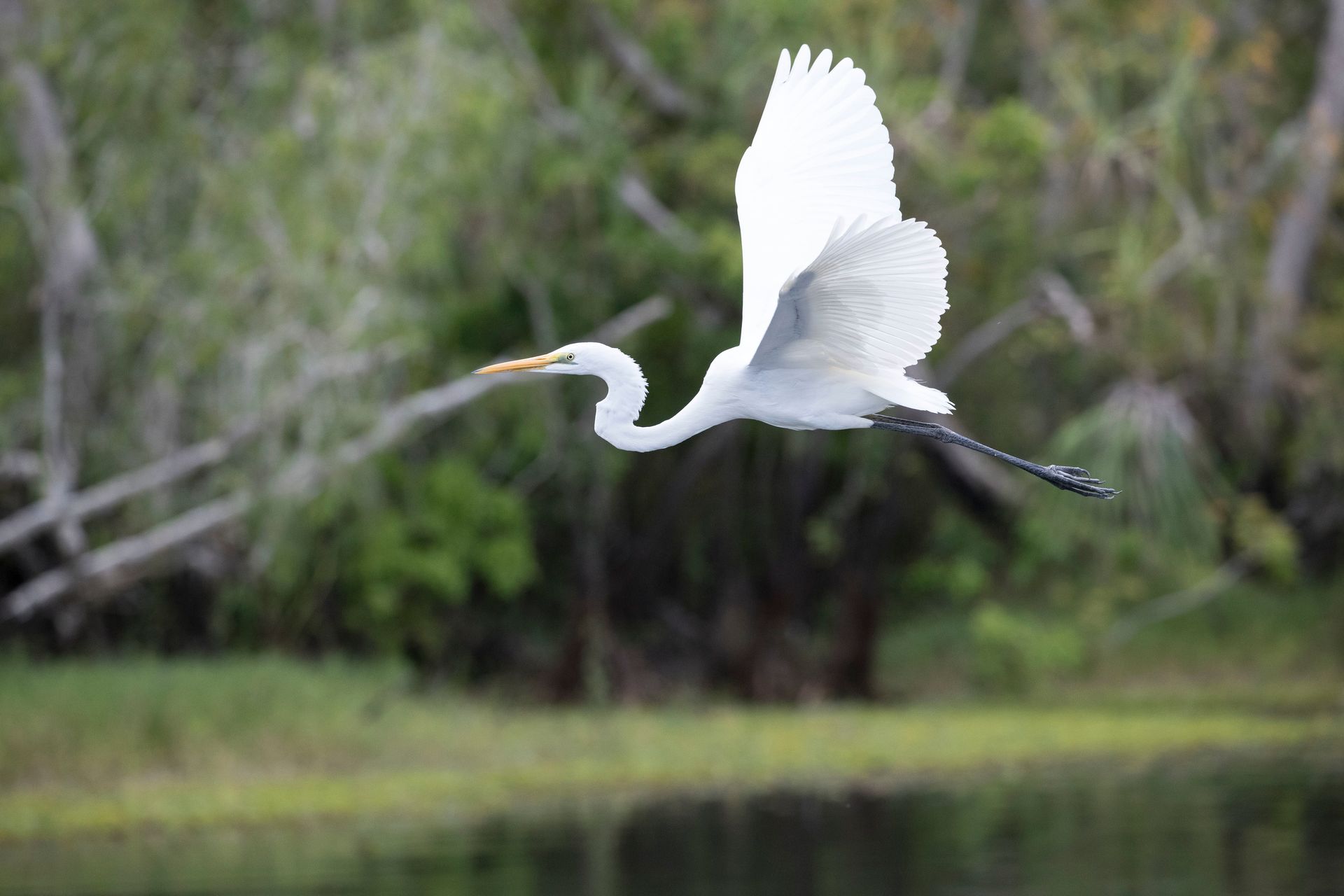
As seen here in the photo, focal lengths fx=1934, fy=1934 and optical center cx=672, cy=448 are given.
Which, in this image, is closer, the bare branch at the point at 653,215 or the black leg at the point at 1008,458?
the black leg at the point at 1008,458

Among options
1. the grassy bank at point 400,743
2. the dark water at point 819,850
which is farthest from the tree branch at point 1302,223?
the dark water at point 819,850

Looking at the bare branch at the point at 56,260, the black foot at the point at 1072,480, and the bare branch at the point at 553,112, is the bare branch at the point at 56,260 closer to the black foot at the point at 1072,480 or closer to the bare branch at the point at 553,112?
the bare branch at the point at 553,112

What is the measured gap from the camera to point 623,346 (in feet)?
49.0

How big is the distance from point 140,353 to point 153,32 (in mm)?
2072

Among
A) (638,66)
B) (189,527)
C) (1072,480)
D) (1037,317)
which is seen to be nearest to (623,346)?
(638,66)

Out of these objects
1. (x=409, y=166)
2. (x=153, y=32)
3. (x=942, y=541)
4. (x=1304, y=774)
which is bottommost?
(x=1304, y=774)

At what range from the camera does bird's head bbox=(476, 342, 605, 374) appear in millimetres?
5633

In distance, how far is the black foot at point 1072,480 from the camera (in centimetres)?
630

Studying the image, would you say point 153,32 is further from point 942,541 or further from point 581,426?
point 942,541

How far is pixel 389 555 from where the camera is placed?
13977 mm

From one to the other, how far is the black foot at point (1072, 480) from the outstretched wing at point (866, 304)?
0.82m

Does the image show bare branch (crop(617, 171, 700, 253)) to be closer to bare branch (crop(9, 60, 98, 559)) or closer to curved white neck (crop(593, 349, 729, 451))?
bare branch (crop(9, 60, 98, 559))

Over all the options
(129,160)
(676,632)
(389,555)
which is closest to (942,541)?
(676,632)

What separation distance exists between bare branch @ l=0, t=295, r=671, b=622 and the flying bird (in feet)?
21.4
